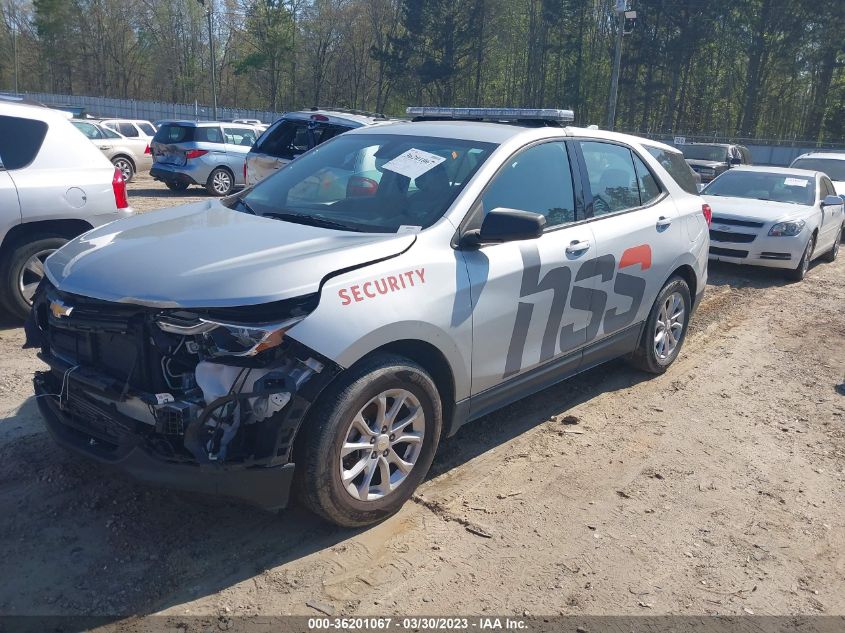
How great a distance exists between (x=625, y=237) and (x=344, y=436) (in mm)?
2653

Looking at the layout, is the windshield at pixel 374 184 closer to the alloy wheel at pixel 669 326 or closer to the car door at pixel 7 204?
the alloy wheel at pixel 669 326

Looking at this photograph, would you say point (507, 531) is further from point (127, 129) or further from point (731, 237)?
point (127, 129)

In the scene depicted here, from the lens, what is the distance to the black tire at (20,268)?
5.98 metres

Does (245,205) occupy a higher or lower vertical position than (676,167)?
lower

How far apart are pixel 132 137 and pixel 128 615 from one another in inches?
835

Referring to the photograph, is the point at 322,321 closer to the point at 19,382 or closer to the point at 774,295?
the point at 19,382

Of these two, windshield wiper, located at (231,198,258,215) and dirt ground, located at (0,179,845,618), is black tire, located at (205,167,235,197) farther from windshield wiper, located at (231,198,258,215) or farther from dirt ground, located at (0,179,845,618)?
windshield wiper, located at (231,198,258,215)

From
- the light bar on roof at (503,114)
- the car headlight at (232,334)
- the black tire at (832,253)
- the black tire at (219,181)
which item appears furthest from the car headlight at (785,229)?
the black tire at (219,181)

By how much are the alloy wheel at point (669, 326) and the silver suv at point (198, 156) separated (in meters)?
13.9

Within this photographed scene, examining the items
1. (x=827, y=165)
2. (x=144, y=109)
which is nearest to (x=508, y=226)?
(x=827, y=165)

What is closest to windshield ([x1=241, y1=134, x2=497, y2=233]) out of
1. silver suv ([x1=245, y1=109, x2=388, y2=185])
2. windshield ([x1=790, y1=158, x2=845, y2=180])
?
silver suv ([x1=245, y1=109, x2=388, y2=185])

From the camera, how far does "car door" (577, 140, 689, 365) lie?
474 centimetres

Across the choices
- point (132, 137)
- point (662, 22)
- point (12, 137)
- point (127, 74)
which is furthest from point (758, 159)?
point (127, 74)

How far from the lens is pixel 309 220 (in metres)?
3.92
